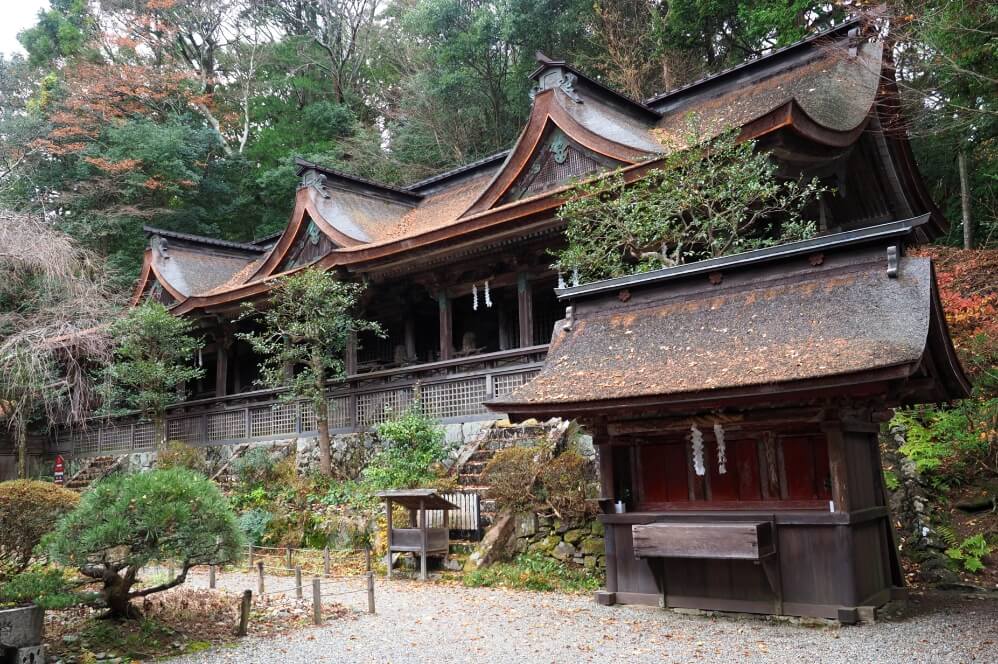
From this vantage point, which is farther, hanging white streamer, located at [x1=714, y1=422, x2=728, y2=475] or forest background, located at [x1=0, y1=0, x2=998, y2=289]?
forest background, located at [x1=0, y1=0, x2=998, y2=289]

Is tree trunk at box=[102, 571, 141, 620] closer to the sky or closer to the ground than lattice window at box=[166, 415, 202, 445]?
closer to the ground

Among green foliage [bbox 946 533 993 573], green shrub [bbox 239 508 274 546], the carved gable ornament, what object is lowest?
green foliage [bbox 946 533 993 573]

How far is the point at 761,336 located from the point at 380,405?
10718 mm

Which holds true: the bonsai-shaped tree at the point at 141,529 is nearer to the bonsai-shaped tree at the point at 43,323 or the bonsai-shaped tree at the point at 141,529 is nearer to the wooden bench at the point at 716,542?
the wooden bench at the point at 716,542

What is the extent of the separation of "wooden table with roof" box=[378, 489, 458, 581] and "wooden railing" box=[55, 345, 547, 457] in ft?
11.6

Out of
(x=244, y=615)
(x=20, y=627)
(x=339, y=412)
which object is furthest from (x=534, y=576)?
(x=339, y=412)

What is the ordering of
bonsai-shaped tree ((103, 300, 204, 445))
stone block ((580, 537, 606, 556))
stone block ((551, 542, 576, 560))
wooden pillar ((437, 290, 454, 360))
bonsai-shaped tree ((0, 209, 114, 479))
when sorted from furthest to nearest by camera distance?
bonsai-shaped tree ((103, 300, 204, 445)) < bonsai-shaped tree ((0, 209, 114, 479)) < wooden pillar ((437, 290, 454, 360)) < stone block ((551, 542, 576, 560)) < stone block ((580, 537, 606, 556))

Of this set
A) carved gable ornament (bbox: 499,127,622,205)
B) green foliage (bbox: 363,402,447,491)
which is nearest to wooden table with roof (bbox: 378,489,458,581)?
green foliage (bbox: 363,402,447,491)

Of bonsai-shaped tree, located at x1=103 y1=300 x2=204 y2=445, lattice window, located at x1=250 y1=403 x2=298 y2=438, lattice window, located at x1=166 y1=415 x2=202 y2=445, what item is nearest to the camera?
lattice window, located at x1=250 y1=403 x2=298 y2=438

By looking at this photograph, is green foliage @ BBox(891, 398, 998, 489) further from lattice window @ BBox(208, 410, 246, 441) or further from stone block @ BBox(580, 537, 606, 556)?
lattice window @ BBox(208, 410, 246, 441)

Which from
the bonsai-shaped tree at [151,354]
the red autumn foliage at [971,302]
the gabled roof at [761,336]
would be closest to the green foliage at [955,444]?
the red autumn foliage at [971,302]

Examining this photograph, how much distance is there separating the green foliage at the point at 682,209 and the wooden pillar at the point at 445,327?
189 inches

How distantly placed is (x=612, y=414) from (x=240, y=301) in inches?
580

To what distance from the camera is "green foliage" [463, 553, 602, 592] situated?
35.7 ft
